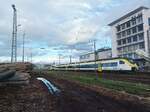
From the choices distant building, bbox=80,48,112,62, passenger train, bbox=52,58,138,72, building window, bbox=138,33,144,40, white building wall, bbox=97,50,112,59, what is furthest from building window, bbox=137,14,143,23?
white building wall, bbox=97,50,112,59

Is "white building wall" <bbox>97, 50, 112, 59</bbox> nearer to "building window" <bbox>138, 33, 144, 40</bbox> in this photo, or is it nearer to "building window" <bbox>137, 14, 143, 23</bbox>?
"building window" <bbox>138, 33, 144, 40</bbox>

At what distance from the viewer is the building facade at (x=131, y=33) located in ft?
298

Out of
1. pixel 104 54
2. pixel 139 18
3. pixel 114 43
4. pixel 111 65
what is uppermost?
pixel 139 18

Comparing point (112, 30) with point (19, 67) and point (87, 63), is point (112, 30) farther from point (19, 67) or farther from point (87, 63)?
point (19, 67)

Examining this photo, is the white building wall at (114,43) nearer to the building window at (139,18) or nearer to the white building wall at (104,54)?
the white building wall at (104,54)

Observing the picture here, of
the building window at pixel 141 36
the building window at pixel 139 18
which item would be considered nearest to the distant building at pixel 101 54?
the building window at pixel 141 36

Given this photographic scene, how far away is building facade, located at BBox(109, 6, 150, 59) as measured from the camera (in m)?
90.8

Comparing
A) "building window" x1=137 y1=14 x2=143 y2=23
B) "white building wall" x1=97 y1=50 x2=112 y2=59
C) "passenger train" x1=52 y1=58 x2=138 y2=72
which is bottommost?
"passenger train" x1=52 y1=58 x2=138 y2=72

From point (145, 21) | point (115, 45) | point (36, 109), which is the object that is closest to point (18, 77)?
point (36, 109)

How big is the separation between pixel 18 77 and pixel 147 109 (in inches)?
545

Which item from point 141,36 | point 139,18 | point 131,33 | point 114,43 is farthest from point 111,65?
point 114,43

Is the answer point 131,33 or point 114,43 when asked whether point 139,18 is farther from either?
point 114,43

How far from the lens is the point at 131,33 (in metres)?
99.4

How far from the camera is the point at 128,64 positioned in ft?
181
